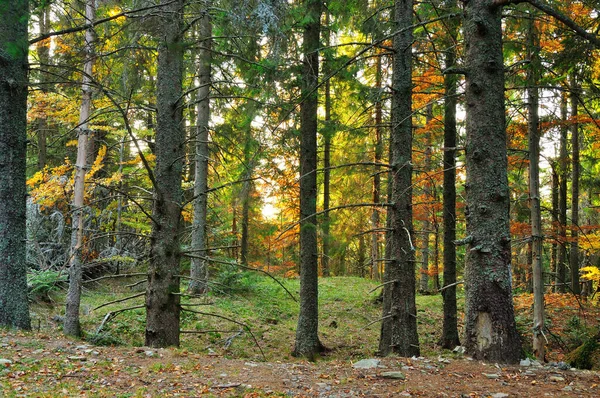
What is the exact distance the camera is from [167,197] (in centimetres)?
599

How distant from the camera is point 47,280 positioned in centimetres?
973

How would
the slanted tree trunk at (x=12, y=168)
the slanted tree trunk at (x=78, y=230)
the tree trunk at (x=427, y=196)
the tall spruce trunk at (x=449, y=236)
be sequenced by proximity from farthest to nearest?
the tree trunk at (x=427, y=196) < the tall spruce trunk at (x=449, y=236) < the slanted tree trunk at (x=78, y=230) < the slanted tree trunk at (x=12, y=168)

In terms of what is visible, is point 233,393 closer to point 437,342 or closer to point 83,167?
point 83,167

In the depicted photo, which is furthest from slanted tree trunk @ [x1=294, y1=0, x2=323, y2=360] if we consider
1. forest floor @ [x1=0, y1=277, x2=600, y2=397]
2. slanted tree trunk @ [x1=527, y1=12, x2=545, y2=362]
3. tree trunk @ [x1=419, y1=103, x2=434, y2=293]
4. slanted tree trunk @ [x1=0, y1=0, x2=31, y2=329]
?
slanted tree trunk @ [x1=0, y1=0, x2=31, y2=329]

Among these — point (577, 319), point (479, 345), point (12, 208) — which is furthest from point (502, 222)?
point (577, 319)

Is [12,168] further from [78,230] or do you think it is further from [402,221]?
[402,221]

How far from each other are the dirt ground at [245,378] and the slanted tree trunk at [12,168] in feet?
2.85

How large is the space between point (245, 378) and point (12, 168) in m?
4.57

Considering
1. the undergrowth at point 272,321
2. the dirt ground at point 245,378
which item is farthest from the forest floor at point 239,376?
the undergrowth at point 272,321

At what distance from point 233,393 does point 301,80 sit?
6829 millimetres

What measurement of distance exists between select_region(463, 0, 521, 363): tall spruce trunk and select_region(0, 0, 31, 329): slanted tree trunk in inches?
240

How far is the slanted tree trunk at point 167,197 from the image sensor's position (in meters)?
5.84

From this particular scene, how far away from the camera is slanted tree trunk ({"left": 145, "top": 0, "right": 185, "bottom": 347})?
19.2 feet

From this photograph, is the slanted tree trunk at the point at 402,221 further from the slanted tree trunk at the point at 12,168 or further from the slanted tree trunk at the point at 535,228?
the slanted tree trunk at the point at 12,168
